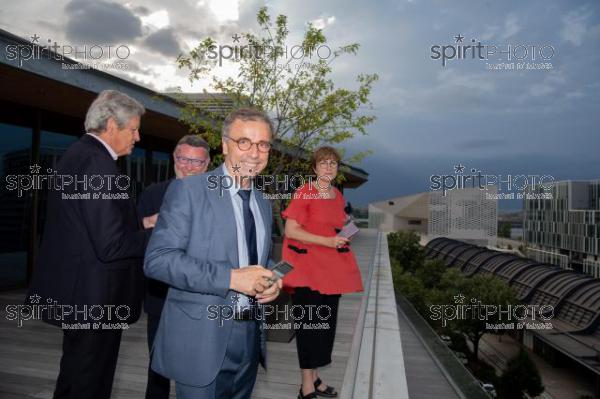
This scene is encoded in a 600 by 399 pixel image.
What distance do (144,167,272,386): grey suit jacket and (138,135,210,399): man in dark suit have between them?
1.08m

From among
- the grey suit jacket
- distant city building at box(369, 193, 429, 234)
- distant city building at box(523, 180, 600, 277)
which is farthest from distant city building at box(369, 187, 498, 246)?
the grey suit jacket

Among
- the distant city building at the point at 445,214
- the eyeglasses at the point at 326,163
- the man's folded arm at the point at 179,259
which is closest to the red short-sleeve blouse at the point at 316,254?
the eyeglasses at the point at 326,163

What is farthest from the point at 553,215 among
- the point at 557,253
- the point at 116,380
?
the point at 116,380

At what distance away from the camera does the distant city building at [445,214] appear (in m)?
89.8

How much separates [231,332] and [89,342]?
931 millimetres

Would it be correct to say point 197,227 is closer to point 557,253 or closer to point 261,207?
point 261,207

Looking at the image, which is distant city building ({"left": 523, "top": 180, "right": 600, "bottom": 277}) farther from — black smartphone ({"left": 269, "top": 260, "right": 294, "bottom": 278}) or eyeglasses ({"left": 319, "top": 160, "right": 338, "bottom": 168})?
black smartphone ({"left": 269, "top": 260, "right": 294, "bottom": 278})

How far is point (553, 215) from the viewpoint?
7862 centimetres

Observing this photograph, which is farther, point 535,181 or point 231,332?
point 535,181

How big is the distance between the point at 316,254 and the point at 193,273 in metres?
1.98

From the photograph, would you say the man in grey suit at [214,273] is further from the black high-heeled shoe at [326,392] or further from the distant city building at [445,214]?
the distant city building at [445,214]

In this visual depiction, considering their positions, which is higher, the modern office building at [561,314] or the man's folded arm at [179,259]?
the man's folded arm at [179,259]

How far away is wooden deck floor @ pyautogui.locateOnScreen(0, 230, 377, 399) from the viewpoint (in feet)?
12.4

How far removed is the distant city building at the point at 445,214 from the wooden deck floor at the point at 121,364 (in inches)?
3254
